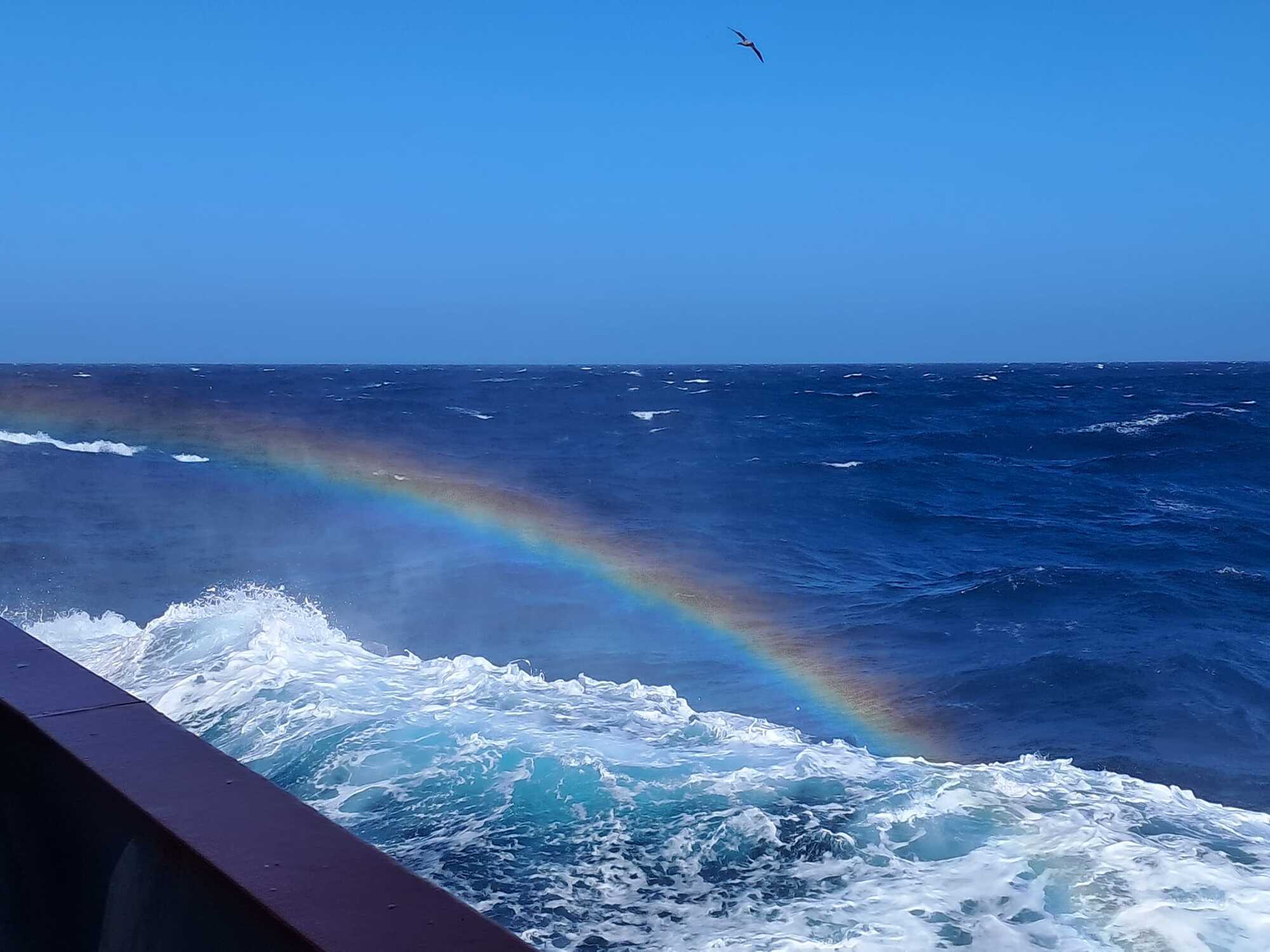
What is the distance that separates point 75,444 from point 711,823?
27.8 m

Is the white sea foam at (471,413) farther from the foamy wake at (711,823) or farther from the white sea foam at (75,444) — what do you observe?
the foamy wake at (711,823)

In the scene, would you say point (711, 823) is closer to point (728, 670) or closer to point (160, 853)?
point (160, 853)

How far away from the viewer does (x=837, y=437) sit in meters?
32.8

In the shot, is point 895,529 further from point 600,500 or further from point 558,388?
point 558,388

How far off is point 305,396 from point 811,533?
135ft

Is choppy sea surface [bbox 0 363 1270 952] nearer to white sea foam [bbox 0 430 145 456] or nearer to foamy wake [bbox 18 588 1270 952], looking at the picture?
foamy wake [bbox 18 588 1270 952]

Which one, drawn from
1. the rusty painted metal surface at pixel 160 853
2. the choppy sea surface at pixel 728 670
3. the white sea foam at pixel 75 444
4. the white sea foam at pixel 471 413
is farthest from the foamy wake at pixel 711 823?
the white sea foam at pixel 471 413

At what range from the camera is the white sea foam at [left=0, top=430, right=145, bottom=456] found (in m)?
26.6

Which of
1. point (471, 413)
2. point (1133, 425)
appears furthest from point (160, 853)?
point (471, 413)

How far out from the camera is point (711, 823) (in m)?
4.86

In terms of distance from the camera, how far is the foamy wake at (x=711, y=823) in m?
3.97

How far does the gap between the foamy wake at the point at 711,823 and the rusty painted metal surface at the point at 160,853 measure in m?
2.12

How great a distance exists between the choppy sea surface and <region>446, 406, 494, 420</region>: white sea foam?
47.7 feet

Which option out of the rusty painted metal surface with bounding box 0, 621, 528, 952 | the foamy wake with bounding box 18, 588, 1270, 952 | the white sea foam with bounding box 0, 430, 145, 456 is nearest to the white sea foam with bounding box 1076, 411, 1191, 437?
the white sea foam with bounding box 0, 430, 145, 456
